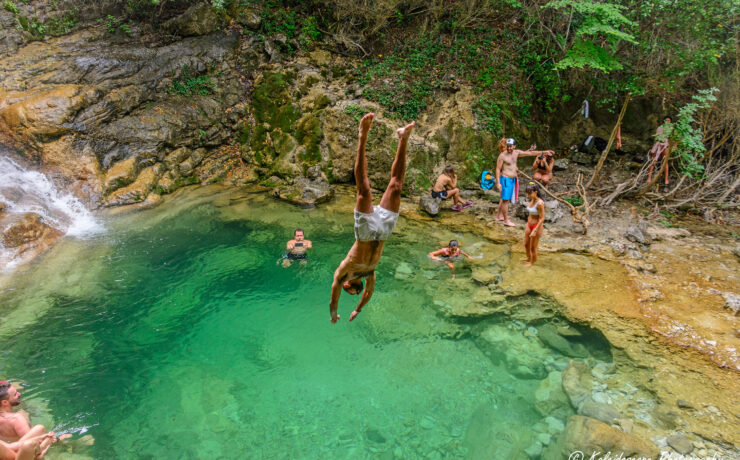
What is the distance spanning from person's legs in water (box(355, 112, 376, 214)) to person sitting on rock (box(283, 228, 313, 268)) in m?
4.44

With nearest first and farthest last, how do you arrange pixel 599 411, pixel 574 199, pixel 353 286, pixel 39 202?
1. pixel 353 286
2. pixel 599 411
3. pixel 39 202
4. pixel 574 199

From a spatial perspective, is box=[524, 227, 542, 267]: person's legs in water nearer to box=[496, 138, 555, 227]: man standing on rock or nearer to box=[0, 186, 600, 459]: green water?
box=[0, 186, 600, 459]: green water

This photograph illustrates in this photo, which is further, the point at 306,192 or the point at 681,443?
the point at 306,192

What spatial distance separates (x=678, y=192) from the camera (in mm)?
9633

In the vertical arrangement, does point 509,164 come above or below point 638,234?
above

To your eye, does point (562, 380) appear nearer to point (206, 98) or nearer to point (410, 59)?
point (410, 59)

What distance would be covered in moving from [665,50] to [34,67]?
1730cm

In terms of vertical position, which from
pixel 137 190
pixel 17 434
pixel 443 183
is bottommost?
pixel 17 434

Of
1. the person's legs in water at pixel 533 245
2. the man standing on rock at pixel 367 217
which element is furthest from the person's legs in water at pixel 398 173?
the person's legs in water at pixel 533 245

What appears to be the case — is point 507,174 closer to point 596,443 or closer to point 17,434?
point 596,443

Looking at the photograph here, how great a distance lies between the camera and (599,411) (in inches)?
186

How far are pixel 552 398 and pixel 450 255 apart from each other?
3.06m

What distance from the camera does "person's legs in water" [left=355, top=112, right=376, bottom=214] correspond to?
124 inches

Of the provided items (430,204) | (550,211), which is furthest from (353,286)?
(550,211)
